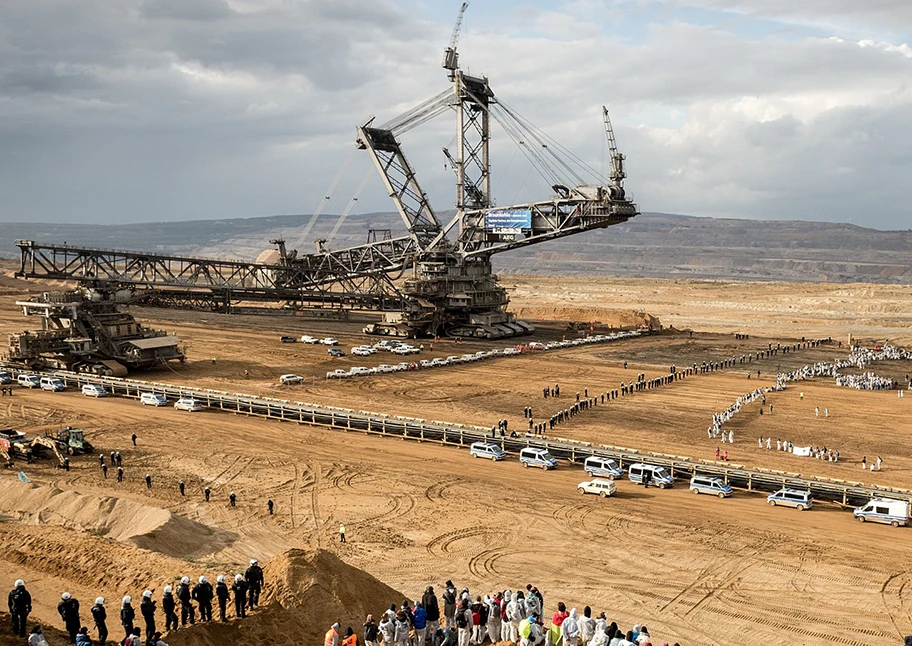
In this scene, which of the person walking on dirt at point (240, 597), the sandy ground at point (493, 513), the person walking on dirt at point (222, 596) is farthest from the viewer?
the sandy ground at point (493, 513)

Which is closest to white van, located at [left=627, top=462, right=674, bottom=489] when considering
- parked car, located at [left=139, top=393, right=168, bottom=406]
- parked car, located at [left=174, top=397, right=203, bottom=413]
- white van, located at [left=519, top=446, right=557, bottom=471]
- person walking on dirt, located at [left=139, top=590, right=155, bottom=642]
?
white van, located at [left=519, top=446, right=557, bottom=471]

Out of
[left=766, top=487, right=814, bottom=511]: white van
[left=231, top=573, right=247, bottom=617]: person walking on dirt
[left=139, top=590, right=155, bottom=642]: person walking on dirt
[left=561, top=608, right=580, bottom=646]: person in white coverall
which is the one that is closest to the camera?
[left=139, top=590, right=155, bottom=642]: person walking on dirt

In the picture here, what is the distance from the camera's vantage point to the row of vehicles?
1096 inches

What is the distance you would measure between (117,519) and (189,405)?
803 inches

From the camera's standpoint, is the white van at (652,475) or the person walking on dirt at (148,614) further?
the white van at (652,475)

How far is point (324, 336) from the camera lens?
8069 centimetres

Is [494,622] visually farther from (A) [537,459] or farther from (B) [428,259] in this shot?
(B) [428,259]

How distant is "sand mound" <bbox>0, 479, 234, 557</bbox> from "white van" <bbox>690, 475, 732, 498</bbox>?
1675 cm

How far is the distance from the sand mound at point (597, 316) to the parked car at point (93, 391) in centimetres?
5812

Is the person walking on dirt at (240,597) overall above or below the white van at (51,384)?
above

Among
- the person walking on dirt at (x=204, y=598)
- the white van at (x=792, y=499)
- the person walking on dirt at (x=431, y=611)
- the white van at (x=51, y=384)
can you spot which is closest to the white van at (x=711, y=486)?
the white van at (x=792, y=499)

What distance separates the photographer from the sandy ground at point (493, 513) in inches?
830

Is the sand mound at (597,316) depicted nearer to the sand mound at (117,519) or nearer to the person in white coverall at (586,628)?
the sand mound at (117,519)

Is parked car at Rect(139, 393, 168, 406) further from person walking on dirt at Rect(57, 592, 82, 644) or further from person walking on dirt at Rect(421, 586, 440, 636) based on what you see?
person walking on dirt at Rect(421, 586, 440, 636)
